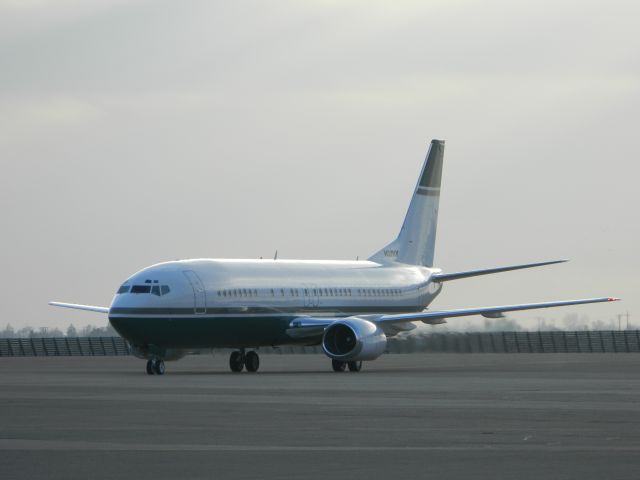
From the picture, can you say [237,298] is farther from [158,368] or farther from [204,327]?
[158,368]

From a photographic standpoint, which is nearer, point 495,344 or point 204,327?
point 204,327

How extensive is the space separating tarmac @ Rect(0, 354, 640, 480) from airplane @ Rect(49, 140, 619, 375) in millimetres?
8312

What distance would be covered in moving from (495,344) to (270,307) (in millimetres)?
34610

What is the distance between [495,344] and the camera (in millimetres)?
84625

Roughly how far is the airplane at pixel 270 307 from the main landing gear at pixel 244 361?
37 mm

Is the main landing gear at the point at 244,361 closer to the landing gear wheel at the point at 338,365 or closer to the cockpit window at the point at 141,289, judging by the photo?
the landing gear wheel at the point at 338,365

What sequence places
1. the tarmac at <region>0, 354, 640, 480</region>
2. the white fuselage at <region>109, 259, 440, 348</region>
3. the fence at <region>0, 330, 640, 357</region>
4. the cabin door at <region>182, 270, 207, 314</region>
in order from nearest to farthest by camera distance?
the tarmac at <region>0, 354, 640, 480</region> < the white fuselage at <region>109, 259, 440, 348</region> < the cabin door at <region>182, 270, 207, 314</region> < the fence at <region>0, 330, 640, 357</region>

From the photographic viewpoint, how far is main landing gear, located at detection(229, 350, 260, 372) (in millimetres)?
52406

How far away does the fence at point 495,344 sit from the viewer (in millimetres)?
83250

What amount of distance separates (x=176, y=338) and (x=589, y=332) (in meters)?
45.6

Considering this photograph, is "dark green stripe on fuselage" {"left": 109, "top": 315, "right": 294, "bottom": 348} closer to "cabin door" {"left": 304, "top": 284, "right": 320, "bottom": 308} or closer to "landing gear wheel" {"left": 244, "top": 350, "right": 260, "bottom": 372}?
"landing gear wheel" {"left": 244, "top": 350, "right": 260, "bottom": 372}

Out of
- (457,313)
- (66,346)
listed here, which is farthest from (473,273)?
(66,346)

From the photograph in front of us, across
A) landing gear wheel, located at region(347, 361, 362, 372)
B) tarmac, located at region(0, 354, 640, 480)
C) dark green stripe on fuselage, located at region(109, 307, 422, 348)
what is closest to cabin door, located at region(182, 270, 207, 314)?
dark green stripe on fuselage, located at region(109, 307, 422, 348)

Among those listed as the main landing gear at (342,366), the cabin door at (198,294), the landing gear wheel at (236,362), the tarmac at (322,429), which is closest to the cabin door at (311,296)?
the landing gear wheel at (236,362)
